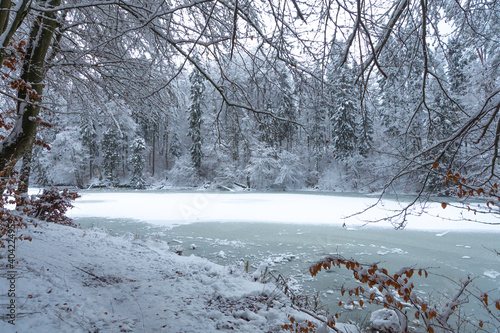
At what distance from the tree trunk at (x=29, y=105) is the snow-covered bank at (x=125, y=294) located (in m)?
1.25

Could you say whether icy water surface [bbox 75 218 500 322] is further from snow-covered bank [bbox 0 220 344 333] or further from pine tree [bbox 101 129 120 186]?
pine tree [bbox 101 129 120 186]

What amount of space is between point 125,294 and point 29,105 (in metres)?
2.59

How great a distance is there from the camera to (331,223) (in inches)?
387

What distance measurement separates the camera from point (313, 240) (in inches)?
298

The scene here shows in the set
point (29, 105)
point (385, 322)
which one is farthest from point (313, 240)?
point (29, 105)

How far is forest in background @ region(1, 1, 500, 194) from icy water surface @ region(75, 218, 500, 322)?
178 cm

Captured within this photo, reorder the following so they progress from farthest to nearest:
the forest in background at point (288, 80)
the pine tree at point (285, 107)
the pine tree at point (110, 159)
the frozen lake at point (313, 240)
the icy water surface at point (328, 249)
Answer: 1. the pine tree at point (110, 159)
2. the frozen lake at point (313, 240)
3. the icy water surface at point (328, 249)
4. the pine tree at point (285, 107)
5. the forest in background at point (288, 80)

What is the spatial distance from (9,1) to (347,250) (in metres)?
7.03

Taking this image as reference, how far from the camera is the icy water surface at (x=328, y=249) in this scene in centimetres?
495

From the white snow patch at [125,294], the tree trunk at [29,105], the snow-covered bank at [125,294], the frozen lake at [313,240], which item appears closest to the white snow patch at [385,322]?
the frozen lake at [313,240]

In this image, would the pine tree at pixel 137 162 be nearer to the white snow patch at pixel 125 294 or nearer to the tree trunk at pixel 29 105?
the white snow patch at pixel 125 294

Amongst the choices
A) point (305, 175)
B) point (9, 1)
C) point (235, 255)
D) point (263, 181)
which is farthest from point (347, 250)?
point (305, 175)

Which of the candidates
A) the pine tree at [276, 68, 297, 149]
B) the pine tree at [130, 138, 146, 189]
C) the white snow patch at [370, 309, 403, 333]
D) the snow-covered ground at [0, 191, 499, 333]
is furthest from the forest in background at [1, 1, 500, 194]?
the pine tree at [130, 138, 146, 189]

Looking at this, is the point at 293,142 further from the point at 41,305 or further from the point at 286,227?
the point at 286,227
